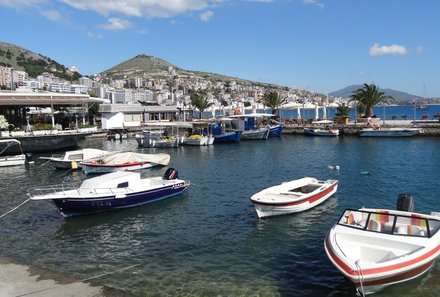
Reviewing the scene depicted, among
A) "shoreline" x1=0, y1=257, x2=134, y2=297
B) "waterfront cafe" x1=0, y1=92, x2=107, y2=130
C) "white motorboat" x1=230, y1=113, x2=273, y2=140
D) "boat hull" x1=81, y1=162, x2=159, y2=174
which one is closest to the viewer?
"shoreline" x1=0, y1=257, x2=134, y2=297

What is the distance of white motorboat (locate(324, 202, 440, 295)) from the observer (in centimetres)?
1158

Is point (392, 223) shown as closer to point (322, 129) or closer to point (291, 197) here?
point (291, 197)

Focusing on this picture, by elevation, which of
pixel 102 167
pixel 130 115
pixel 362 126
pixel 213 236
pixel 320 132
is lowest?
pixel 213 236

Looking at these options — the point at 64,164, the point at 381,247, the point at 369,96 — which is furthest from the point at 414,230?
→ the point at 369,96

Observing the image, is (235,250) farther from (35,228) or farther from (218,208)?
(35,228)

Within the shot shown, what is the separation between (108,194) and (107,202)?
1.67 ft

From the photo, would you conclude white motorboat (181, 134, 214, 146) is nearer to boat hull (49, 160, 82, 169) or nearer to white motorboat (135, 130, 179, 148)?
white motorboat (135, 130, 179, 148)

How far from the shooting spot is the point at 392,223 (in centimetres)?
1436

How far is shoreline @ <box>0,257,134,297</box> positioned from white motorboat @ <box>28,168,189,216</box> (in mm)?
7395

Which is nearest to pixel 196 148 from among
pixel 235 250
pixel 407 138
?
pixel 407 138

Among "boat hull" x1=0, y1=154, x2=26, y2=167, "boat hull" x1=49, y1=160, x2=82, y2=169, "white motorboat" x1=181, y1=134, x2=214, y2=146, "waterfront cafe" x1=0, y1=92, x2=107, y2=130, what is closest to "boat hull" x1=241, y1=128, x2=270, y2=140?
"white motorboat" x1=181, y1=134, x2=214, y2=146

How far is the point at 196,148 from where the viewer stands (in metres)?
60.0

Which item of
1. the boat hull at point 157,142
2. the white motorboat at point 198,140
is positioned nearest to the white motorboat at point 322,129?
the white motorboat at point 198,140

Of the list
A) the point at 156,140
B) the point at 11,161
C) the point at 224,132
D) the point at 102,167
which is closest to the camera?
the point at 102,167
